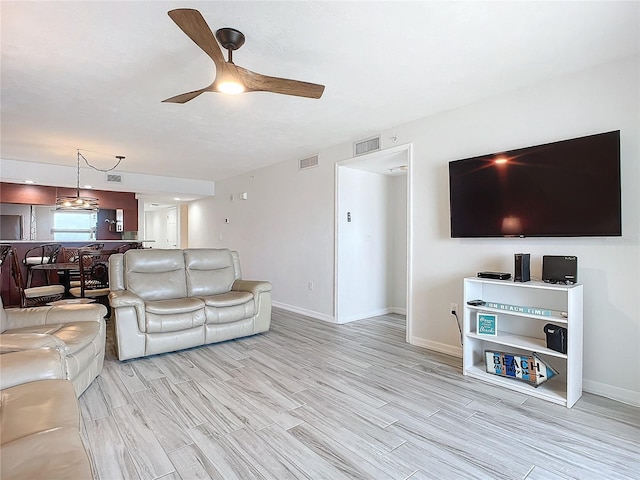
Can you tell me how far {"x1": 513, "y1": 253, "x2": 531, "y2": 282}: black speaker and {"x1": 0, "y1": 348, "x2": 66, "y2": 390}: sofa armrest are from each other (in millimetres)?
3075

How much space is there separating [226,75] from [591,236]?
110 inches

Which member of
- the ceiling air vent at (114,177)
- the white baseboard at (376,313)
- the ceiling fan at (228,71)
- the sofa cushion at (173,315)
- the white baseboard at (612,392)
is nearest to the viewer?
the ceiling fan at (228,71)

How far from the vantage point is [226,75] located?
2.03 metres

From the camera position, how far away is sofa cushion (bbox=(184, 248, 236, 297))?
13.4 feet

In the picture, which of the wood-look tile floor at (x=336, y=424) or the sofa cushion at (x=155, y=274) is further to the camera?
the sofa cushion at (x=155, y=274)

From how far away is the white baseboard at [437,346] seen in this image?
335cm

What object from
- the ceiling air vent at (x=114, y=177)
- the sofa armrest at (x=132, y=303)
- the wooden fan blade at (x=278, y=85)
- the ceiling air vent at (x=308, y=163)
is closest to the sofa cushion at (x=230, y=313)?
the sofa armrest at (x=132, y=303)

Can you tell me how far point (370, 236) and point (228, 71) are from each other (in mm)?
3407

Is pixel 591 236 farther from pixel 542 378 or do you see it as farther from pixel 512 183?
pixel 542 378

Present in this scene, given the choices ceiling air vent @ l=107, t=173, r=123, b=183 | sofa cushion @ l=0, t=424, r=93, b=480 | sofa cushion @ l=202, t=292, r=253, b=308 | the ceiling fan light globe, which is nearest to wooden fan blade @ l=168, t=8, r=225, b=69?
the ceiling fan light globe

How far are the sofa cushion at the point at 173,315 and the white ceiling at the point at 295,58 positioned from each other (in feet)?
6.53

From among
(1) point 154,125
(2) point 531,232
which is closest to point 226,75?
(1) point 154,125

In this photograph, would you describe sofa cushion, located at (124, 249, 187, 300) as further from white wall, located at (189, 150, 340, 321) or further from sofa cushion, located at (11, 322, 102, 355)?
white wall, located at (189, 150, 340, 321)

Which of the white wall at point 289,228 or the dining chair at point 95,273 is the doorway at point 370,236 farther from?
the dining chair at point 95,273
